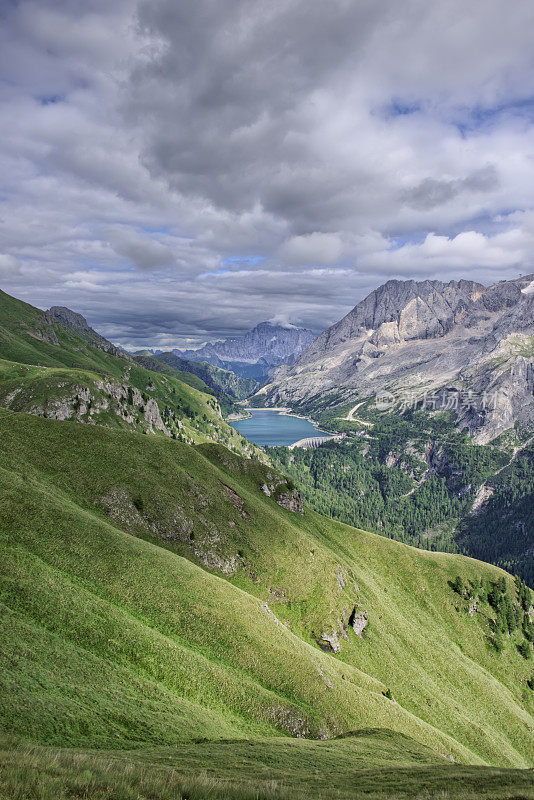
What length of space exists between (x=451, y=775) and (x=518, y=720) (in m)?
106

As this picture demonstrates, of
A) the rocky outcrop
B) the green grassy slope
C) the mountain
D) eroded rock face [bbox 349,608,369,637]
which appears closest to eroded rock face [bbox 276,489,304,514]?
the rocky outcrop

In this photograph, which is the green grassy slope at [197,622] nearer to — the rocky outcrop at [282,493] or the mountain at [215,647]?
the mountain at [215,647]

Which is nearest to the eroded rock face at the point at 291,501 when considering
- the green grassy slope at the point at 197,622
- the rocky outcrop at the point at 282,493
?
the rocky outcrop at the point at 282,493

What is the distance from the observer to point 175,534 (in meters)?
78.3

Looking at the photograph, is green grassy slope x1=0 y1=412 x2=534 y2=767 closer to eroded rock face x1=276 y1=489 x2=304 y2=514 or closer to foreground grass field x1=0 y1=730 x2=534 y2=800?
eroded rock face x1=276 y1=489 x2=304 y2=514

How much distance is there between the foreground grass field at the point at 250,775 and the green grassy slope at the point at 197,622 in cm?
582

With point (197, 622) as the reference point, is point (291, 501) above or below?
below

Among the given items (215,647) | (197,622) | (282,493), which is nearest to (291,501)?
(282,493)

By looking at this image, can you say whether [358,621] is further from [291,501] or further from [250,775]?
[250,775]

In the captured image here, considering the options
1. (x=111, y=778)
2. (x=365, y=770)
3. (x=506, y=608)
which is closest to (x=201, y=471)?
(x=365, y=770)

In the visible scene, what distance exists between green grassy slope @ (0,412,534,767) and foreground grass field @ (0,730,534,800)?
19.1 feet

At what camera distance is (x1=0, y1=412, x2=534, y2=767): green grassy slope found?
3303 cm

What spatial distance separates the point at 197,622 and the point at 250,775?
1179 inches

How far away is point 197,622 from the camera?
4994 cm
